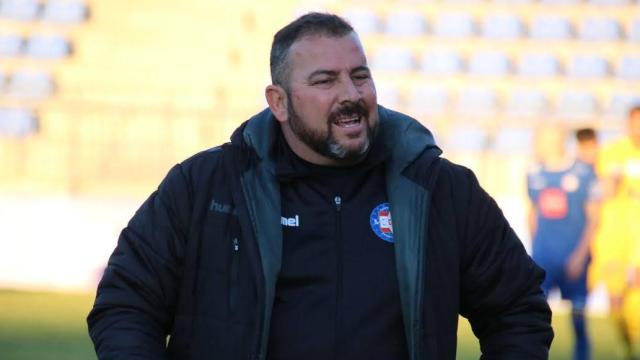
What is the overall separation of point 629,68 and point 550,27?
1.48 metres

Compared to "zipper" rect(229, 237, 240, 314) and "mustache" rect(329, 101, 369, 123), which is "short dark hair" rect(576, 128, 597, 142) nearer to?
"mustache" rect(329, 101, 369, 123)

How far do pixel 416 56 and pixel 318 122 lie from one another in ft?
58.1

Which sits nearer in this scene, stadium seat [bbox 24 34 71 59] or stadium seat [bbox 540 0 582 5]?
stadium seat [bbox 24 34 71 59]

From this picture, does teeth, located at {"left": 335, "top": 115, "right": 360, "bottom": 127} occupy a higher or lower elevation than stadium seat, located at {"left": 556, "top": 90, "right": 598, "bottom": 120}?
lower

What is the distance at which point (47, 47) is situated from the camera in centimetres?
2056

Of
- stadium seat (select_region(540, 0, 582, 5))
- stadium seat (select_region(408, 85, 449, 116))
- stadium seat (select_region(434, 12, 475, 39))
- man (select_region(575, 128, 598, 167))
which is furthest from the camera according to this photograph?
stadium seat (select_region(540, 0, 582, 5))

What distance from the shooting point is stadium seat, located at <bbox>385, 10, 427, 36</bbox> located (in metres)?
21.0

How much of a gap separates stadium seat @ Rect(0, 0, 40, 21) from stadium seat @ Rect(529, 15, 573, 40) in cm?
803

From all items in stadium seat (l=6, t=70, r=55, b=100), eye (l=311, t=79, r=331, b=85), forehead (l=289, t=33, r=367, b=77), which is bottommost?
eye (l=311, t=79, r=331, b=85)

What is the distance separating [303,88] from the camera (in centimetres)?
298

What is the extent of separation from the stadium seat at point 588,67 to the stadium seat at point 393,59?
8.23 feet

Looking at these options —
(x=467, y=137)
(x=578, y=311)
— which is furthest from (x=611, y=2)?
(x=578, y=311)

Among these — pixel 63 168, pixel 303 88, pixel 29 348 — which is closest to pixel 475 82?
pixel 63 168

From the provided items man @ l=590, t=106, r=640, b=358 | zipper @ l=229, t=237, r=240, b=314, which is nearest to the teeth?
zipper @ l=229, t=237, r=240, b=314
